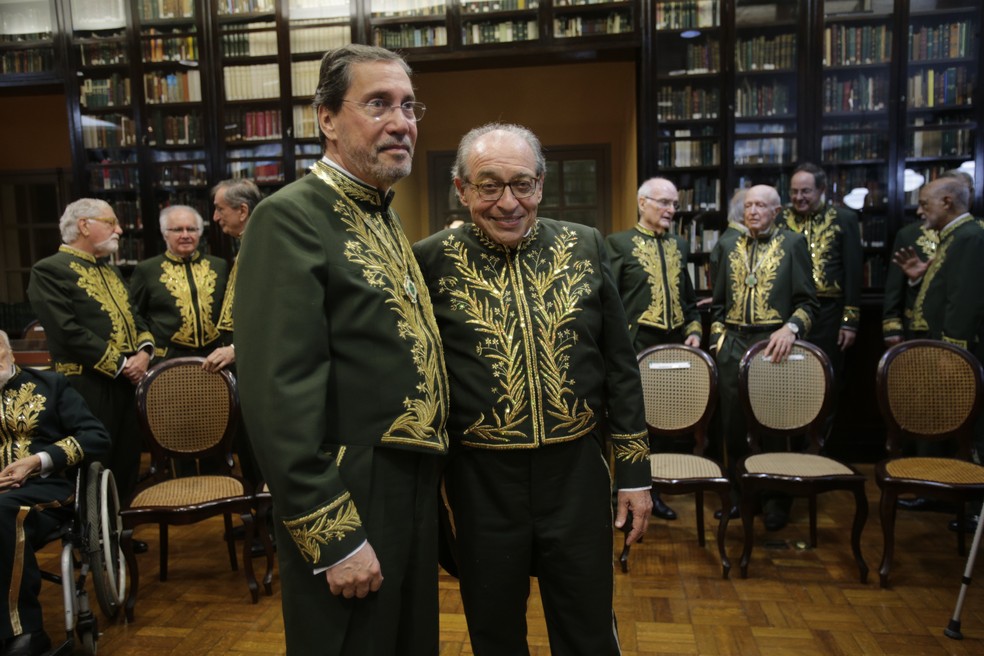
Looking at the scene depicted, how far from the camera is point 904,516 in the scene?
3.59 m

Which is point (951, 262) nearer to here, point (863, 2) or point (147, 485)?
point (863, 2)

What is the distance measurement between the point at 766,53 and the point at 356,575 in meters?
4.83

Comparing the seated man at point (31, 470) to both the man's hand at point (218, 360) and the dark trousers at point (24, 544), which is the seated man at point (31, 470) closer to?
the dark trousers at point (24, 544)

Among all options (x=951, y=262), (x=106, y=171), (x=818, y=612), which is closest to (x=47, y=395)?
(x=818, y=612)

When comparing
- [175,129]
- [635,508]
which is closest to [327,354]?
[635,508]

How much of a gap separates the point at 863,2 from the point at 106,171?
5.59 m

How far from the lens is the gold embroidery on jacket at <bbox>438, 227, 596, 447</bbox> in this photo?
1557 mm

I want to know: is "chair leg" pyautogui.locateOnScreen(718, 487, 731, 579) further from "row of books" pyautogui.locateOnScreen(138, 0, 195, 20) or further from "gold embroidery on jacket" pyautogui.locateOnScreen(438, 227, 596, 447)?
"row of books" pyautogui.locateOnScreen(138, 0, 195, 20)

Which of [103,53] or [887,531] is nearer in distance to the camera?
[887,531]

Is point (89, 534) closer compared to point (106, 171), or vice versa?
point (89, 534)

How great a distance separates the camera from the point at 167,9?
216 inches

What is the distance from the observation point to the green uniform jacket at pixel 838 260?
13.9ft

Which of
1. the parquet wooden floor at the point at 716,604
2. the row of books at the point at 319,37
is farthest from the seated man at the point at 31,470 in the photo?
the row of books at the point at 319,37

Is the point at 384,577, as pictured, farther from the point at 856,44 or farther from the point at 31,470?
the point at 856,44
